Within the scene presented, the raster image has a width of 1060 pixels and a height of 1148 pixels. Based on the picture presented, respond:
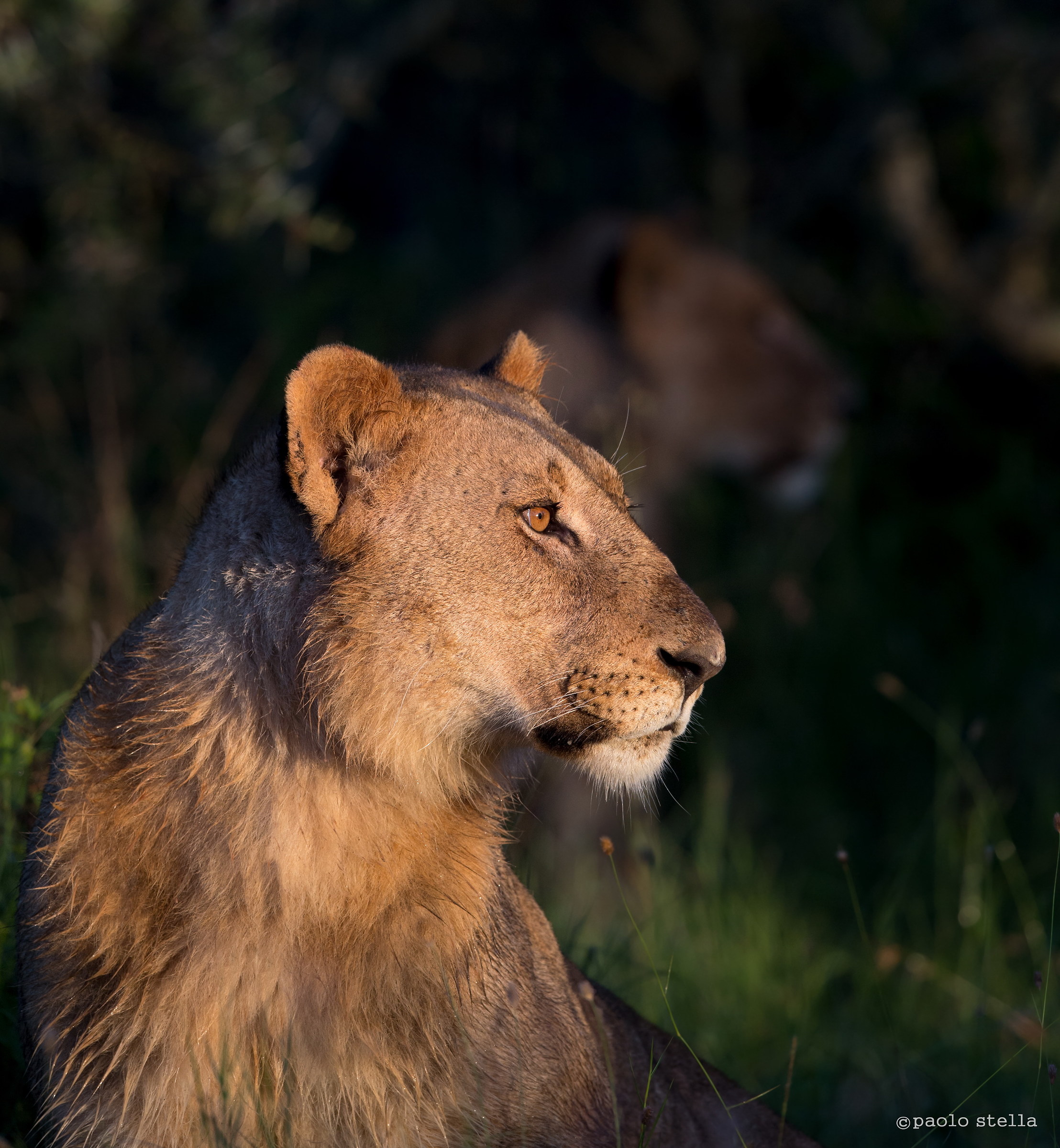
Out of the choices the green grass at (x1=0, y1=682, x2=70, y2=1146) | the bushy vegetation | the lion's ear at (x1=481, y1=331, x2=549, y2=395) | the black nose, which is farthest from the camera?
the bushy vegetation

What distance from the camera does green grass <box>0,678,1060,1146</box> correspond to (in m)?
3.67

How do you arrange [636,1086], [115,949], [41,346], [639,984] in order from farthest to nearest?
[41,346], [639,984], [636,1086], [115,949]

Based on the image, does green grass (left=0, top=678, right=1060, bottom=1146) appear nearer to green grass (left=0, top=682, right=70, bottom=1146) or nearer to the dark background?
green grass (left=0, top=682, right=70, bottom=1146)

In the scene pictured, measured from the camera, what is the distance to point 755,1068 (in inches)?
172

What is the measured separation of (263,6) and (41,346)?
245 cm

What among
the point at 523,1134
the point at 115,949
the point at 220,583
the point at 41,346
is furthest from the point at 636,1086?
the point at 41,346

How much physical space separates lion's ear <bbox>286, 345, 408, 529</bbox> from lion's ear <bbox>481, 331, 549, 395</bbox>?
747 millimetres

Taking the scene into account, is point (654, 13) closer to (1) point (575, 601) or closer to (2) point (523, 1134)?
(1) point (575, 601)

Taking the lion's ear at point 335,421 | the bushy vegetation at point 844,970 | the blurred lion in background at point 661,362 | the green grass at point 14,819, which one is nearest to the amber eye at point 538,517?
the lion's ear at point 335,421

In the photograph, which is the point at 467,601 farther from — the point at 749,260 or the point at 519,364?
the point at 749,260

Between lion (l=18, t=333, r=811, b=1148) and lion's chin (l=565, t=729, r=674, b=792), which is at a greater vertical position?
lion (l=18, t=333, r=811, b=1148)

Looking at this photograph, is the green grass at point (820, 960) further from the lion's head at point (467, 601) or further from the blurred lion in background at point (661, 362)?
the blurred lion in background at point (661, 362)

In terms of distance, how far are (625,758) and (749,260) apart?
6.78 m

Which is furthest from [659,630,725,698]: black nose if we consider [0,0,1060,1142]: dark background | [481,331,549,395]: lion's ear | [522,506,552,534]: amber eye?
[0,0,1060,1142]: dark background
